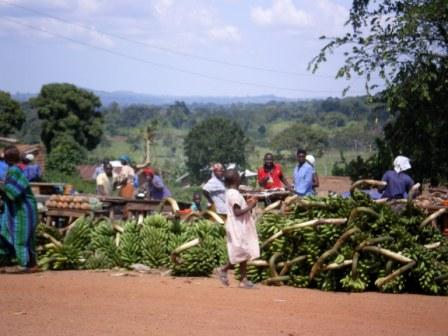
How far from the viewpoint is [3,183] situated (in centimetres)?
1138

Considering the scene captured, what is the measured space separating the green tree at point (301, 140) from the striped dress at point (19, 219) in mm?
70397

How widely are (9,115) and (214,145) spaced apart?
26.0 metres

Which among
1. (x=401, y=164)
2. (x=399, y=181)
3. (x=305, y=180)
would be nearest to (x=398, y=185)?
(x=399, y=181)

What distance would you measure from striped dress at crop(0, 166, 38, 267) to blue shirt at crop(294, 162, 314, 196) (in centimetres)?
477

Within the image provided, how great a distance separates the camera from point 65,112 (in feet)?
193

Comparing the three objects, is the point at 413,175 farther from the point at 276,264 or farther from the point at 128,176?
the point at 276,264

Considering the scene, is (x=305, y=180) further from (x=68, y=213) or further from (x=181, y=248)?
(x=181, y=248)

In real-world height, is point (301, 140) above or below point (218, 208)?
below

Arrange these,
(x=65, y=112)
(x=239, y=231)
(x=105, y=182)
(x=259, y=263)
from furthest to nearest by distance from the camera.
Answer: (x=65, y=112) < (x=105, y=182) < (x=259, y=263) < (x=239, y=231)

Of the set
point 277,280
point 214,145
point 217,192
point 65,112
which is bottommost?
point 214,145

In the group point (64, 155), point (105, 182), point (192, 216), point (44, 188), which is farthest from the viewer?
point (64, 155)

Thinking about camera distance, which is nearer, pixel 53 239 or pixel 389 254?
pixel 389 254

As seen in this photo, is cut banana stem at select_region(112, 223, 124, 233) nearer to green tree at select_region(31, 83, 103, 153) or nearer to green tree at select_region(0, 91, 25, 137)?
green tree at select_region(0, 91, 25, 137)

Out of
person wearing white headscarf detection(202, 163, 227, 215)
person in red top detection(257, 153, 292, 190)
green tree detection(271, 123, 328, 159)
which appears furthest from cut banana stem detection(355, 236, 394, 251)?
green tree detection(271, 123, 328, 159)
